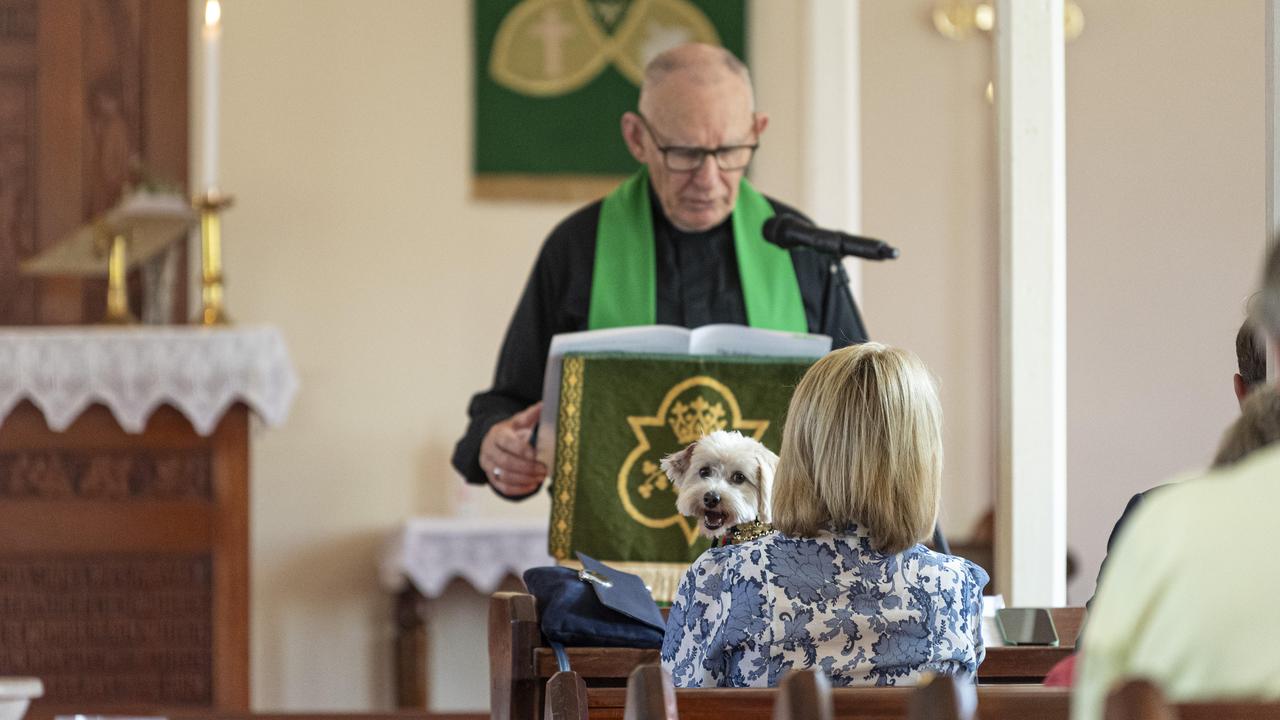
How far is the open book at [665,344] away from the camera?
137 inches

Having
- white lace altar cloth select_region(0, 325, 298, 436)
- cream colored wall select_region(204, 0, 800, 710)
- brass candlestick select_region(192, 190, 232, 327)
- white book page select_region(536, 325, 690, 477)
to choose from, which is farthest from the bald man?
cream colored wall select_region(204, 0, 800, 710)

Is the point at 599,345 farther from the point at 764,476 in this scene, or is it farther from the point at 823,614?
the point at 823,614

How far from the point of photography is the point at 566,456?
11.6 feet

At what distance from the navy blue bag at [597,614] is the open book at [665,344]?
0.74 metres

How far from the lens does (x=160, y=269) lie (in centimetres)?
680

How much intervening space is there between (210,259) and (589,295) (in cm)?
260

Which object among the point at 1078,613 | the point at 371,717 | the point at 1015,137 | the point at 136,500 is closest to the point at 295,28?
the point at 136,500

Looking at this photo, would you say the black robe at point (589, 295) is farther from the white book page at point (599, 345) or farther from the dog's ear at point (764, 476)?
the dog's ear at point (764, 476)

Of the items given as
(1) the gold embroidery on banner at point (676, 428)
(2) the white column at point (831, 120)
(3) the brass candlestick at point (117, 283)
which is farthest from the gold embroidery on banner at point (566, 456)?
(3) the brass candlestick at point (117, 283)

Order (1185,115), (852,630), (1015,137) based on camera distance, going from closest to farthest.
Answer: (852,630) → (1015,137) → (1185,115)

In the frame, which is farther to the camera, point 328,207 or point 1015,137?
point 328,207

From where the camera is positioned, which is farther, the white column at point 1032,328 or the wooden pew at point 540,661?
the white column at point 1032,328

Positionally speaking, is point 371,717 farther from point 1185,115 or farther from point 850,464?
point 1185,115

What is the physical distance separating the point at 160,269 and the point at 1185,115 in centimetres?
445
